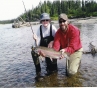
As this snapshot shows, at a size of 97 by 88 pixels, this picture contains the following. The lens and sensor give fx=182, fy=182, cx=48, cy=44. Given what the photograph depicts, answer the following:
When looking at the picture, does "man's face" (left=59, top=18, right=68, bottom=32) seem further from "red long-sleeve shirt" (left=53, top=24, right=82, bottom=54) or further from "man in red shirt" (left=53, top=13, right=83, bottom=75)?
"red long-sleeve shirt" (left=53, top=24, right=82, bottom=54)

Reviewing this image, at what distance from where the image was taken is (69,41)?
21.4ft

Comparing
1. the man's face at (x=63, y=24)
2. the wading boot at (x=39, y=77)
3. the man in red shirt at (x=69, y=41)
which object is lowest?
the wading boot at (x=39, y=77)

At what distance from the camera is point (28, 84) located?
7.15 meters

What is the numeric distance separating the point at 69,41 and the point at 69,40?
4cm

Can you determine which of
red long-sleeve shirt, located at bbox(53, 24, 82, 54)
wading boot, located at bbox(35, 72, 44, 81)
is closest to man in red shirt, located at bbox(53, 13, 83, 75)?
red long-sleeve shirt, located at bbox(53, 24, 82, 54)

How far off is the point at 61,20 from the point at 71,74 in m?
2.12

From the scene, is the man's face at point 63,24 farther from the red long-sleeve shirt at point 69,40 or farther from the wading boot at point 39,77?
the wading boot at point 39,77

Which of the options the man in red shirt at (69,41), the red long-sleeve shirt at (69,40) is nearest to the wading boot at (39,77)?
the man in red shirt at (69,41)

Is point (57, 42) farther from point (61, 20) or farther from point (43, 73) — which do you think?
point (43, 73)

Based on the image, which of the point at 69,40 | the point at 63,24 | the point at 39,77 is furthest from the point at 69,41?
the point at 39,77

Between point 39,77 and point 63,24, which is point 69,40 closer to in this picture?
point 63,24

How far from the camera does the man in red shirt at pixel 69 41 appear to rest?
6.27 metres

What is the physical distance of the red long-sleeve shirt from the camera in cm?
632

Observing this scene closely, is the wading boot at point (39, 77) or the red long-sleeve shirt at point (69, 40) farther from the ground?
the red long-sleeve shirt at point (69, 40)
